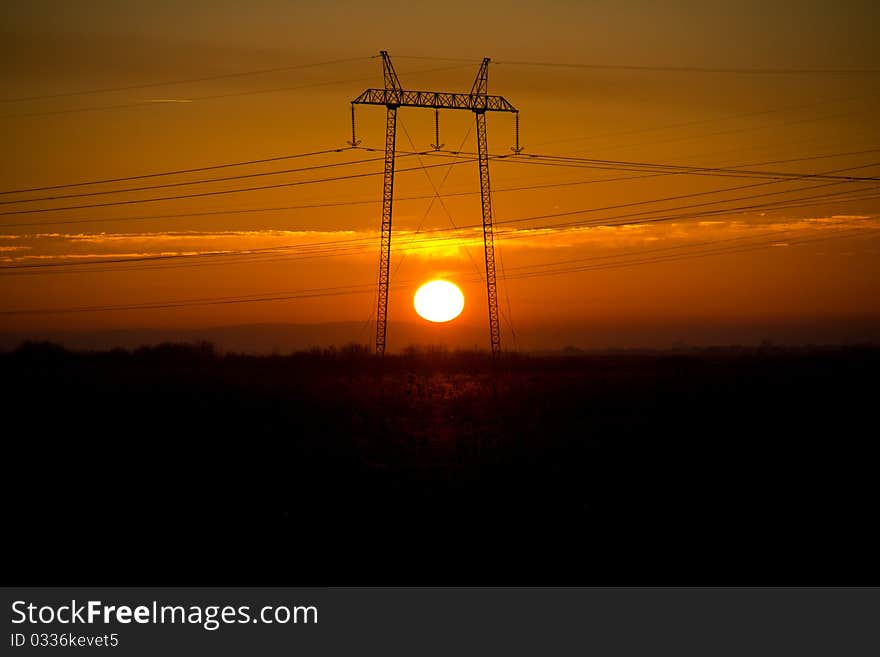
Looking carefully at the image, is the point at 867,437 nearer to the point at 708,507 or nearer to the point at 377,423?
the point at 708,507

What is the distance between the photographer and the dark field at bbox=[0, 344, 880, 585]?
67.4 feet

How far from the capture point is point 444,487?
27.6 meters

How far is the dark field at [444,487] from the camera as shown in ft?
67.4

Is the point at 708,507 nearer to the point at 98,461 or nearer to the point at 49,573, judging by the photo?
the point at 49,573

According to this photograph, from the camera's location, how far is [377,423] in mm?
42906

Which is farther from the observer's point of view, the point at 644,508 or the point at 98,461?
the point at 98,461

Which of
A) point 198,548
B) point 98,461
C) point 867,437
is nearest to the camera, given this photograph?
point 198,548

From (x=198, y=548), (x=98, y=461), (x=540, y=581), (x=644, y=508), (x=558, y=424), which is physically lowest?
(x=540, y=581)

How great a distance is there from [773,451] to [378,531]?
16.1 metres

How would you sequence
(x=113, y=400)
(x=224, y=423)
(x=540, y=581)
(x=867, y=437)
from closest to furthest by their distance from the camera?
(x=540, y=581), (x=867, y=437), (x=224, y=423), (x=113, y=400)

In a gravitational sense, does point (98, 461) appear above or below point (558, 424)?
below

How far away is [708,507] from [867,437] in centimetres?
1312

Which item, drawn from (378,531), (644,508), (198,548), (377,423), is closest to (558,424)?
(377,423)

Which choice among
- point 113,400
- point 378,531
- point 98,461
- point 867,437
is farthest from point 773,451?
point 113,400
